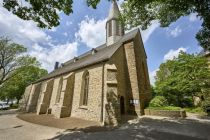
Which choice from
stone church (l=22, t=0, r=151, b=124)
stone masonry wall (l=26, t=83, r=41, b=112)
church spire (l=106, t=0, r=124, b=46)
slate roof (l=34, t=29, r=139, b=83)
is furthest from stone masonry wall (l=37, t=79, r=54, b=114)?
church spire (l=106, t=0, r=124, b=46)

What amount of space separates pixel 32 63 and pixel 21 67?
2.20m

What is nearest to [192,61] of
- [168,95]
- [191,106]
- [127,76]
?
[168,95]

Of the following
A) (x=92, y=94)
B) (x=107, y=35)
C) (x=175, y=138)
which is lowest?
(x=175, y=138)

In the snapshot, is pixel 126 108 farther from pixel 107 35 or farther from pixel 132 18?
pixel 107 35

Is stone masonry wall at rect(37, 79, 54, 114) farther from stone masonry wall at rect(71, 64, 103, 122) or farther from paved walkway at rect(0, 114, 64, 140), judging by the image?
paved walkway at rect(0, 114, 64, 140)

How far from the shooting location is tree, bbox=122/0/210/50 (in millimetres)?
8055

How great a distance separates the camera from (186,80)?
1912cm

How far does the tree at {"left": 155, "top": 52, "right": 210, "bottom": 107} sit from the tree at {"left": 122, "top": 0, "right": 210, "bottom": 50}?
1031 centimetres

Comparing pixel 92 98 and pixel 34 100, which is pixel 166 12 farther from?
pixel 34 100

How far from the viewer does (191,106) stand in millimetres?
22281

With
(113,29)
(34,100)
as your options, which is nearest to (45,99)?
(34,100)

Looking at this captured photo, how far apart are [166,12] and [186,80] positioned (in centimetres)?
1152

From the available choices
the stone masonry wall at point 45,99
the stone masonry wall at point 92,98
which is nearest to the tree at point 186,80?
the stone masonry wall at point 92,98

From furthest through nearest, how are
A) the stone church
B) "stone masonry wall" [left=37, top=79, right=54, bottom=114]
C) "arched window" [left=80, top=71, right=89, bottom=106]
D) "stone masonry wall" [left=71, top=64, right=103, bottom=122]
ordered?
"stone masonry wall" [left=37, top=79, right=54, bottom=114], "arched window" [left=80, top=71, right=89, bottom=106], "stone masonry wall" [left=71, top=64, right=103, bottom=122], the stone church
